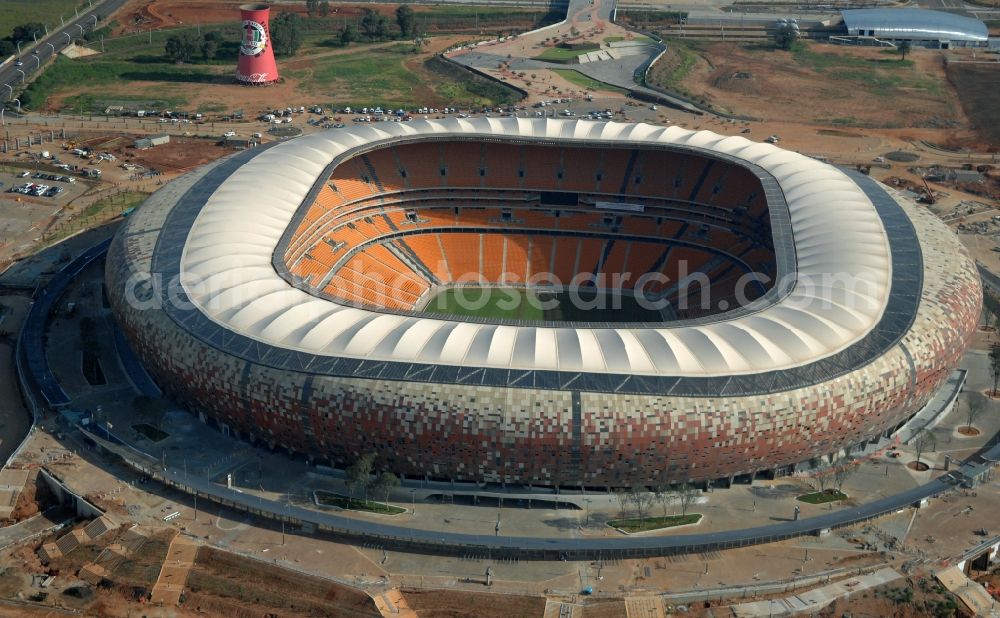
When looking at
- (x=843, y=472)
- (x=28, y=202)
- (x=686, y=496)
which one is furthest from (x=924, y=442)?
(x=28, y=202)

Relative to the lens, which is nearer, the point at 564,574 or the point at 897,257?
the point at 564,574

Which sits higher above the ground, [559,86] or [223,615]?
[559,86]

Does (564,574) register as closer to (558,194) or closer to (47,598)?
(47,598)

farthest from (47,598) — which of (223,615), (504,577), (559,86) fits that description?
(559,86)

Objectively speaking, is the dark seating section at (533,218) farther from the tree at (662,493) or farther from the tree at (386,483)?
the tree at (662,493)

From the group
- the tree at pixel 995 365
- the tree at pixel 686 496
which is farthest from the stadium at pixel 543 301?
the tree at pixel 995 365

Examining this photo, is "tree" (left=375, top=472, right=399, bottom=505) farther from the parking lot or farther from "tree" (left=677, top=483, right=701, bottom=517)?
the parking lot

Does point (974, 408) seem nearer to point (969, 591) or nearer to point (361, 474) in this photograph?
point (969, 591)
